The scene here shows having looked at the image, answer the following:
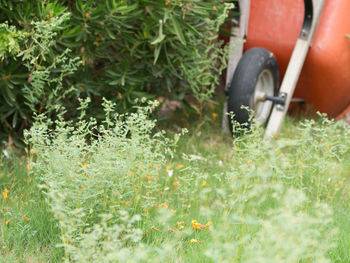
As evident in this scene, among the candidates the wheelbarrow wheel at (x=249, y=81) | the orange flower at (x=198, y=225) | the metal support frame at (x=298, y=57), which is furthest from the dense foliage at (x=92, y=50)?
the orange flower at (x=198, y=225)

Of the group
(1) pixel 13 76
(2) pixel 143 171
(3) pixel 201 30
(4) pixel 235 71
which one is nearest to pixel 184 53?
(3) pixel 201 30

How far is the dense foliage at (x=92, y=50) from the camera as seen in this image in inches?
103

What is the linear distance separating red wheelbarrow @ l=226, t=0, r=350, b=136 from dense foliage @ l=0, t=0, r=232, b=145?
0.33 meters

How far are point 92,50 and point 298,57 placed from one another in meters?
1.48

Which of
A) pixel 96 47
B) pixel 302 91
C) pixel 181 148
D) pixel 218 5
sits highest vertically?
pixel 218 5

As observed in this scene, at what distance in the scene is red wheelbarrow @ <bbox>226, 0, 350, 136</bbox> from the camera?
3441 millimetres

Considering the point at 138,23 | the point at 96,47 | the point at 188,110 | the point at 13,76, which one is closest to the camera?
the point at 13,76

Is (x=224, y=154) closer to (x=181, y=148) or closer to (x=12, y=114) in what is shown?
(x=181, y=148)

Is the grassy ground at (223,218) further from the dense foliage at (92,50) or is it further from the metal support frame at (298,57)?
the metal support frame at (298,57)

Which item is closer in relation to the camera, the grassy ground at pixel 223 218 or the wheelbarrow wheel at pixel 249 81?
the grassy ground at pixel 223 218

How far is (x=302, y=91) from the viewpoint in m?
3.93

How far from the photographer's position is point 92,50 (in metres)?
2.97

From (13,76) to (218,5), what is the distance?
1434 mm

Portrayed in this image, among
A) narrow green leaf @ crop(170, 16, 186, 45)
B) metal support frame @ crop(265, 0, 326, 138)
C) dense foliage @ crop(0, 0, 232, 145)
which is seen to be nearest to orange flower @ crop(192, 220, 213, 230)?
dense foliage @ crop(0, 0, 232, 145)
